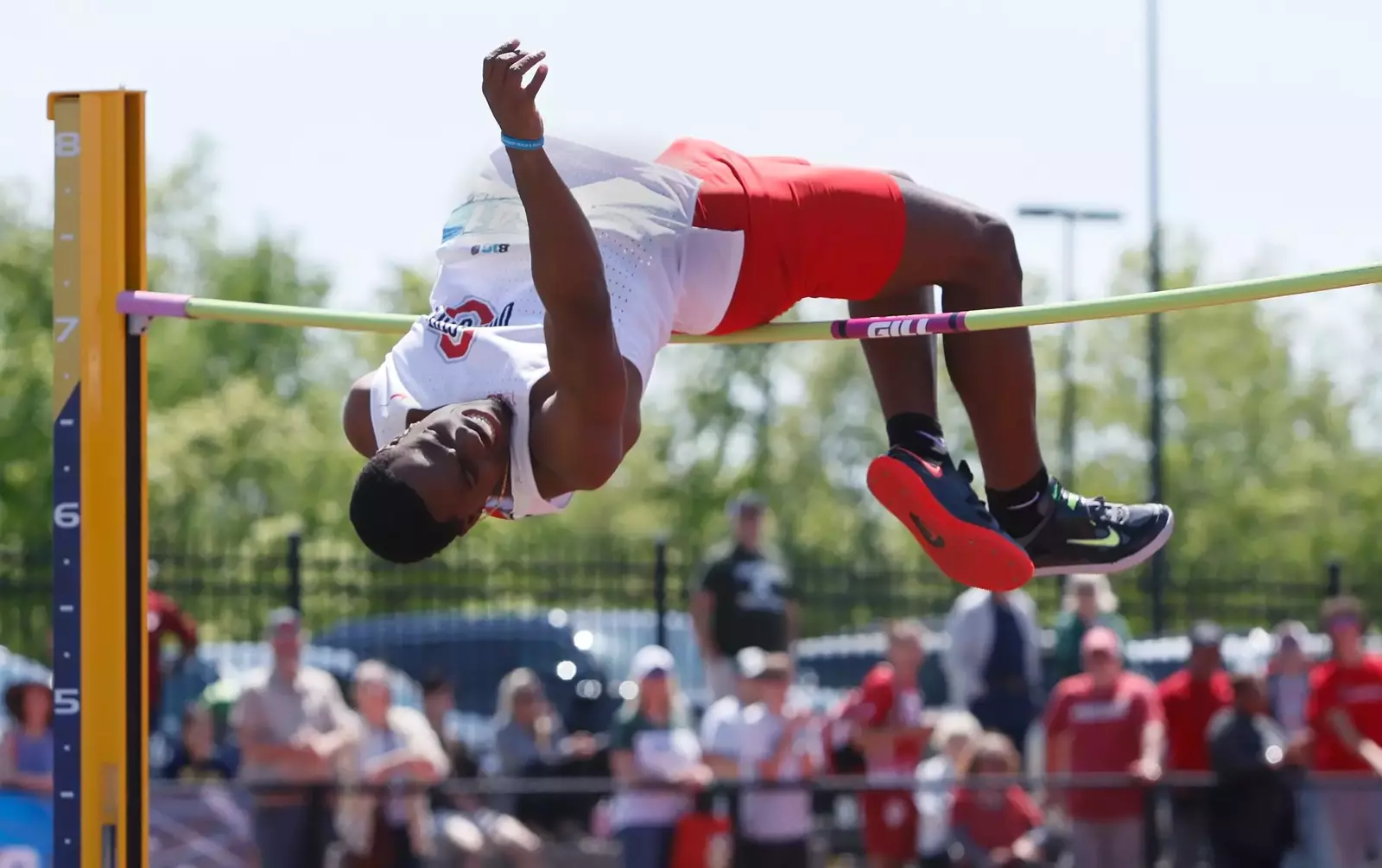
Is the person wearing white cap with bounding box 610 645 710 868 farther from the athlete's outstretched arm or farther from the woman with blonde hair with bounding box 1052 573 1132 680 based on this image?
the athlete's outstretched arm

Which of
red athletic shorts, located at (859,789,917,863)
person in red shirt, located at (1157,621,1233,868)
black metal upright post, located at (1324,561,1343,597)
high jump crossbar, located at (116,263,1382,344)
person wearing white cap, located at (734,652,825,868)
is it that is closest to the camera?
high jump crossbar, located at (116,263,1382,344)

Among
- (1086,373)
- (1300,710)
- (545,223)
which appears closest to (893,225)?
(545,223)

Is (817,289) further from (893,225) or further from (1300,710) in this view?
(1300,710)

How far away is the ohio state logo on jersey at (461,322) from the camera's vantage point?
3852 mm

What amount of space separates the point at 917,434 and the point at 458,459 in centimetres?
127

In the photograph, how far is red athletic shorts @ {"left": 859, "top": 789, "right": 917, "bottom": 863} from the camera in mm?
7961

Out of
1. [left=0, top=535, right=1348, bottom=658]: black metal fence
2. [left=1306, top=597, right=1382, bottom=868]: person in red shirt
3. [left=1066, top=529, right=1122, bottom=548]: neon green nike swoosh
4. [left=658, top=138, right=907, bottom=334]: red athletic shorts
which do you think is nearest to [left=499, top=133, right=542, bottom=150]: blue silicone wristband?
[left=658, top=138, right=907, bottom=334]: red athletic shorts

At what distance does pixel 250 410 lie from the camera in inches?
1130

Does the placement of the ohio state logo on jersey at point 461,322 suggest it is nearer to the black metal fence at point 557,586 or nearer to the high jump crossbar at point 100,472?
the high jump crossbar at point 100,472

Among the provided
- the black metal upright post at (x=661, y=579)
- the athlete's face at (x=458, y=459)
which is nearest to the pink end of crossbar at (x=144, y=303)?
the athlete's face at (x=458, y=459)

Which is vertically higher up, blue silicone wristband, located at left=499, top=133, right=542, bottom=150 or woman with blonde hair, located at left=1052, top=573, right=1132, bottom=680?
blue silicone wristband, located at left=499, top=133, right=542, bottom=150

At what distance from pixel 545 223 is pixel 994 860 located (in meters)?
5.02

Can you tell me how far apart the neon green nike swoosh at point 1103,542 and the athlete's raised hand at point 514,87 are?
1784 millimetres

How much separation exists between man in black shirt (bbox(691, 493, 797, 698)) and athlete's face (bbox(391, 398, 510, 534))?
536 cm
